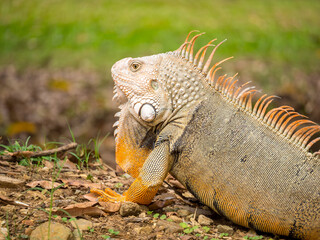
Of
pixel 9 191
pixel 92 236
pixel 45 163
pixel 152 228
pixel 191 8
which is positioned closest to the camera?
pixel 92 236

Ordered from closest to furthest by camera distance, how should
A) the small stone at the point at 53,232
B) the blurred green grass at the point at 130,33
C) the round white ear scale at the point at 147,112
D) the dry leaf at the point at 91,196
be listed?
the small stone at the point at 53,232 < the round white ear scale at the point at 147,112 < the dry leaf at the point at 91,196 < the blurred green grass at the point at 130,33

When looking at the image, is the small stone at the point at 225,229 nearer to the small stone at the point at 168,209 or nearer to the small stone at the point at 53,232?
the small stone at the point at 168,209

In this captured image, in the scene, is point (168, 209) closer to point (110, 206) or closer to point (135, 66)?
point (110, 206)

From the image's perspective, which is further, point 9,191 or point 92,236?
point 9,191

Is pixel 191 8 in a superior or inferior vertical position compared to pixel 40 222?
superior

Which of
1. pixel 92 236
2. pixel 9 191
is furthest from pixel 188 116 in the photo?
pixel 9 191

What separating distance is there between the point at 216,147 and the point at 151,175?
684 millimetres

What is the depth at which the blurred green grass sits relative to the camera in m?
13.3

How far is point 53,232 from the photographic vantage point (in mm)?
3258

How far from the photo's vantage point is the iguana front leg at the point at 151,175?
3879mm

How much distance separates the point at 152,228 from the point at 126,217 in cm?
29

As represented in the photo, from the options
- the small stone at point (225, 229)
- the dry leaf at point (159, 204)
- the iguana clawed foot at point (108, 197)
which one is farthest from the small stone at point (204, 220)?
the iguana clawed foot at point (108, 197)

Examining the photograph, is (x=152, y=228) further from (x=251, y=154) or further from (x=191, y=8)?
(x=191, y=8)

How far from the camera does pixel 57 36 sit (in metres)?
14.2
